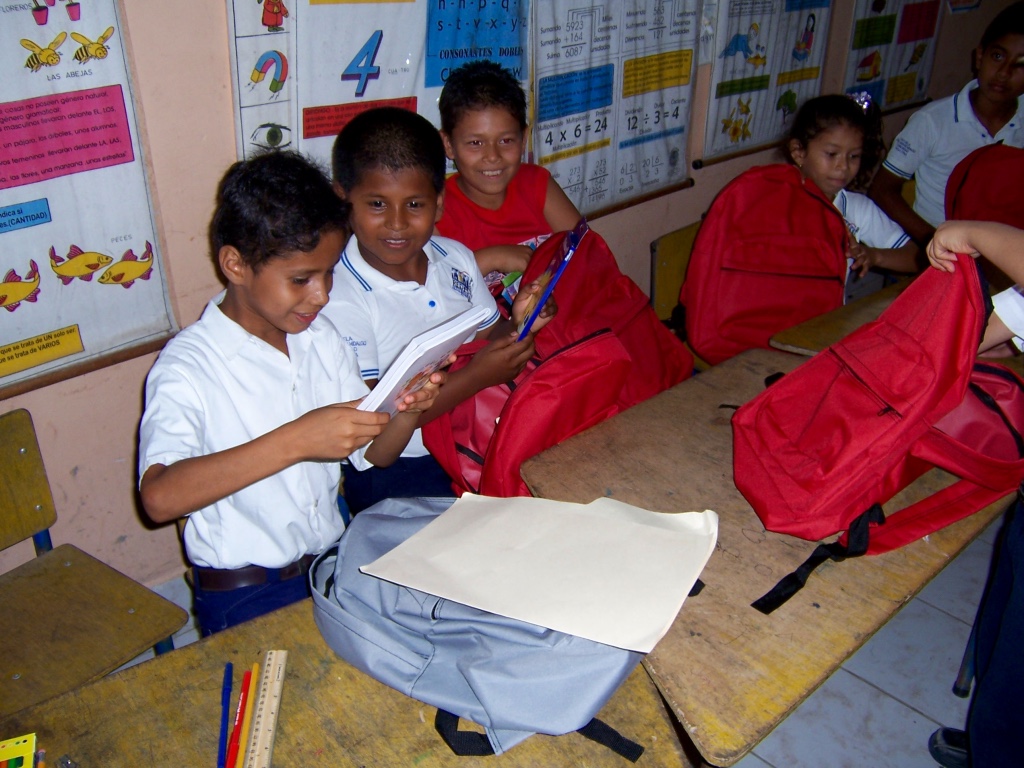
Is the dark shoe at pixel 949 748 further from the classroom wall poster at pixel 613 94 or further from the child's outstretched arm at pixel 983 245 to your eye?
the classroom wall poster at pixel 613 94

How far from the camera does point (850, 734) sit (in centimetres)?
206

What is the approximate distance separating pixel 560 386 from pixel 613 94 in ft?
5.99

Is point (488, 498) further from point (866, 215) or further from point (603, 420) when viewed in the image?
point (866, 215)

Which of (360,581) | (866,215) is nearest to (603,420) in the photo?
(360,581)

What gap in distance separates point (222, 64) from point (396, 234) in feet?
2.31

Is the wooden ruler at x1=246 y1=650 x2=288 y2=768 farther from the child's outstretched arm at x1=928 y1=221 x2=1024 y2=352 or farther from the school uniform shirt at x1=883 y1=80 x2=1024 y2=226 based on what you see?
the school uniform shirt at x1=883 y1=80 x2=1024 y2=226

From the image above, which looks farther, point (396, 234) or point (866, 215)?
point (866, 215)

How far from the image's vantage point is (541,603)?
1093mm

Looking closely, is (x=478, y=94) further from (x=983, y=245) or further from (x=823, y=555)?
(x=823, y=555)

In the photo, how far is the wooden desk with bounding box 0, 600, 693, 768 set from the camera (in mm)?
1019

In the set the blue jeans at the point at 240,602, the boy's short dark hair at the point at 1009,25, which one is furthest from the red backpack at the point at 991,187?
the blue jeans at the point at 240,602

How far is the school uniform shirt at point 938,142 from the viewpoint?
3.26m

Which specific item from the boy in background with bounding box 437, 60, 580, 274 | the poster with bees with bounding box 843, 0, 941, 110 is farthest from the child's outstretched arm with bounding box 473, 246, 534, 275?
the poster with bees with bounding box 843, 0, 941, 110

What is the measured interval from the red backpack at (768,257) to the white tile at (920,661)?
0.98 m
